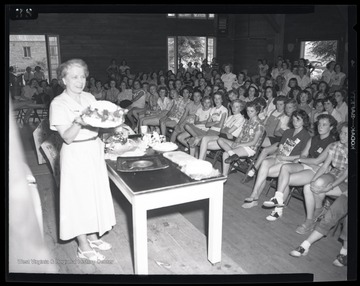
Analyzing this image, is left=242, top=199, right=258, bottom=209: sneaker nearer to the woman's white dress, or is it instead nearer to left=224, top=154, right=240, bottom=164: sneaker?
left=224, top=154, right=240, bottom=164: sneaker

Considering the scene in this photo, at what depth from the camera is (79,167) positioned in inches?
95.8

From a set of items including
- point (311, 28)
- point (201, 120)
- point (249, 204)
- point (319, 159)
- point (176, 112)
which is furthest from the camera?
point (311, 28)

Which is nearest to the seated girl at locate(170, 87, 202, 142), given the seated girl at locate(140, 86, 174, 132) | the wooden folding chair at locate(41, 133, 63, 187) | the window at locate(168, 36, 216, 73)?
the seated girl at locate(140, 86, 174, 132)

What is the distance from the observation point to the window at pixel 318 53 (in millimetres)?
7191

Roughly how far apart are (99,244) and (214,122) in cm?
296

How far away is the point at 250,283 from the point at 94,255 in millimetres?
1285

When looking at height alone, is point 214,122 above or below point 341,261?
above

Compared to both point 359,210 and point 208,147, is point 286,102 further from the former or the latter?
point 359,210

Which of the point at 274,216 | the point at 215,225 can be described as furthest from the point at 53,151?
the point at 274,216

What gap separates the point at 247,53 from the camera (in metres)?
12.5

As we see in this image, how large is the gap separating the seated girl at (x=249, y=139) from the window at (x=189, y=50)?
802 centimetres

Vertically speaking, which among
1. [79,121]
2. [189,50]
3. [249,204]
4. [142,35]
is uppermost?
[142,35]

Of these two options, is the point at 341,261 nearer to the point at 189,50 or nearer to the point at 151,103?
the point at 151,103

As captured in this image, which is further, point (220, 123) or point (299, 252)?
point (220, 123)
